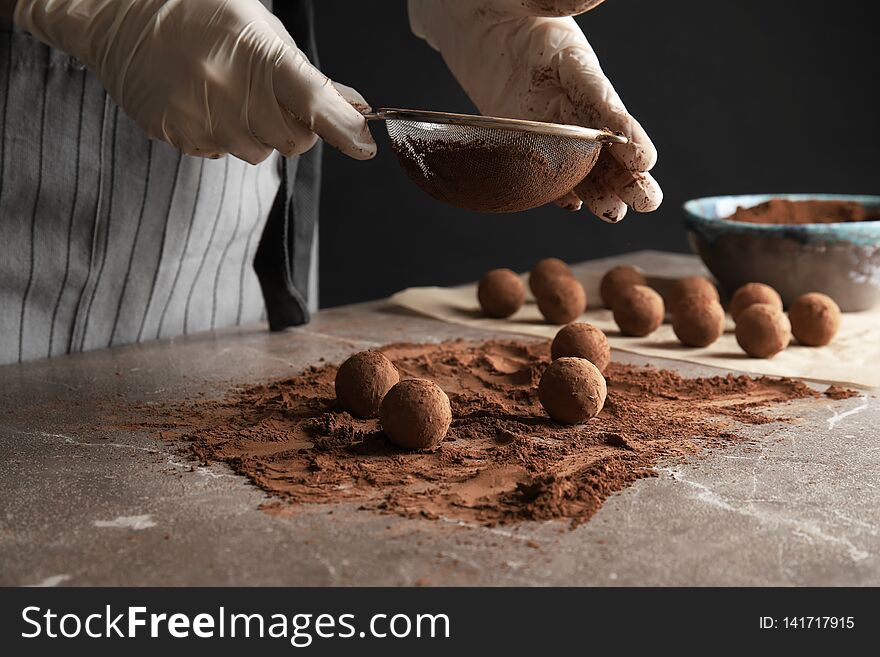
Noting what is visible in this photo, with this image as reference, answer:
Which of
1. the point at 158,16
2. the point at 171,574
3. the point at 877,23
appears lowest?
the point at 171,574

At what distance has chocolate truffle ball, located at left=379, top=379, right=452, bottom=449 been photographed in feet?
4.37

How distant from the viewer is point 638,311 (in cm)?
208

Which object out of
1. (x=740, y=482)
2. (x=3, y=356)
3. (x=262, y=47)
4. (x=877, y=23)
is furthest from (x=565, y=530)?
(x=877, y=23)

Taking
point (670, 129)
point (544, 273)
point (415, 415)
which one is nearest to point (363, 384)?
point (415, 415)

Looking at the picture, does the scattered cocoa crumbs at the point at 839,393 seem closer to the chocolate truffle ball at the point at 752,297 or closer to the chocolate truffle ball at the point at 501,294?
the chocolate truffle ball at the point at 752,297

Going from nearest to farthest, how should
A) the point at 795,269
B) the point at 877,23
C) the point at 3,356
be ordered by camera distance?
the point at 3,356 < the point at 795,269 < the point at 877,23

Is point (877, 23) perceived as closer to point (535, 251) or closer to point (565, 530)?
point (535, 251)

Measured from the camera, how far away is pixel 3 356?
1841 mm

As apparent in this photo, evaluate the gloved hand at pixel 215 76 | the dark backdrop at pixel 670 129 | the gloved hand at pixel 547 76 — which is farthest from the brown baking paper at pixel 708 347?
the dark backdrop at pixel 670 129

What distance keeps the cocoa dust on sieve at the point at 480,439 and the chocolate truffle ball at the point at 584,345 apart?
48 millimetres

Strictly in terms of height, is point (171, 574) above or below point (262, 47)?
below

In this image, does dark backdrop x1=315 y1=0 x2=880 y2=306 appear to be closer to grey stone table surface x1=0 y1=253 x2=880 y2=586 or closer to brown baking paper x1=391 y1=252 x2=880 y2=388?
brown baking paper x1=391 y1=252 x2=880 y2=388

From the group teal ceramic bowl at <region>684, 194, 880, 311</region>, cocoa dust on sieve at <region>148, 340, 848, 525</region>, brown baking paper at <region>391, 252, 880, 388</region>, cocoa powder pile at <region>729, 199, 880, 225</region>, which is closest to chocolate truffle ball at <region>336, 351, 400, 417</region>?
cocoa dust on sieve at <region>148, 340, 848, 525</region>

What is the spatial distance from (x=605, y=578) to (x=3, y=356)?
134 centimetres
